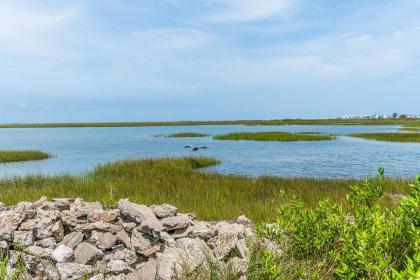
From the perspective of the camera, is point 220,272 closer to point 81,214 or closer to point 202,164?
point 81,214

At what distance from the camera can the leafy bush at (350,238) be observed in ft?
15.0

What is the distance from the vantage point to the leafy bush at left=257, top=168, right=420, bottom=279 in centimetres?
457

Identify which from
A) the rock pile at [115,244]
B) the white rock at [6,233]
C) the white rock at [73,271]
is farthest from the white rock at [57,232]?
the white rock at [73,271]

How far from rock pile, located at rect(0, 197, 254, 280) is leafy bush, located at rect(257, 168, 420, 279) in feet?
2.55

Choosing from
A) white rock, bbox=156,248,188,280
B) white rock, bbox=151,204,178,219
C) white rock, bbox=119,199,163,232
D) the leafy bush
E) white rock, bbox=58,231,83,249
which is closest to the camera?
the leafy bush

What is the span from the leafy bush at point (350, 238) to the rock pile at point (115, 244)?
30.7 inches

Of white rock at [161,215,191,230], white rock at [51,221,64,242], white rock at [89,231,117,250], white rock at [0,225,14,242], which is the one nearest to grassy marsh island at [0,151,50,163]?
white rock at [0,225,14,242]

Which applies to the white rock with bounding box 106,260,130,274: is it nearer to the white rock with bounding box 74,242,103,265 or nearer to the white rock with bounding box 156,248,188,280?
the white rock with bounding box 74,242,103,265

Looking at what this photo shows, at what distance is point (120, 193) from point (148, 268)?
9.30 metres

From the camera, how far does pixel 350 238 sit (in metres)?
4.99

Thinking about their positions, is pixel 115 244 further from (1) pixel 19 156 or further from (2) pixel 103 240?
(1) pixel 19 156

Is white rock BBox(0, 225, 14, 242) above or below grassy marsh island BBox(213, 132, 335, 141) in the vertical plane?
above

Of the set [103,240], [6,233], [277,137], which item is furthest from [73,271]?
[277,137]

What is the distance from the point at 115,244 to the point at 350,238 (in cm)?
381
